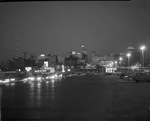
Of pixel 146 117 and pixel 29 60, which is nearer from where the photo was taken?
Answer: pixel 146 117

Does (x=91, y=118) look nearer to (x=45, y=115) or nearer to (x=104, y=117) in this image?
(x=104, y=117)

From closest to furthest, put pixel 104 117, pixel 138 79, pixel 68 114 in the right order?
pixel 104 117
pixel 68 114
pixel 138 79

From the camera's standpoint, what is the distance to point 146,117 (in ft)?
37.2

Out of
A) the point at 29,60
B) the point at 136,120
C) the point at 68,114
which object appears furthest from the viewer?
the point at 29,60

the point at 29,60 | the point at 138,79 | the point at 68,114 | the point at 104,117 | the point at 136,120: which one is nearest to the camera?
the point at 136,120

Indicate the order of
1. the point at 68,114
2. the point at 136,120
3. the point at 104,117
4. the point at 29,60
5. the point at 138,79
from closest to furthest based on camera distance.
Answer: the point at 136,120 → the point at 104,117 → the point at 68,114 → the point at 138,79 → the point at 29,60

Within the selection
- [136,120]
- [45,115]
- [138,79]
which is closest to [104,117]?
[136,120]

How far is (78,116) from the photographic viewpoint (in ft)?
39.0

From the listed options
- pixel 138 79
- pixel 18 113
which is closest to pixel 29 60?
pixel 138 79

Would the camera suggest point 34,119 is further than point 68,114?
No

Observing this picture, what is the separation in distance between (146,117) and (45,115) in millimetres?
4570

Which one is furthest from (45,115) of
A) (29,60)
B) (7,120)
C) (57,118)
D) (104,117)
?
(29,60)

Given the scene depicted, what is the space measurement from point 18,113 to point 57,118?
2359mm

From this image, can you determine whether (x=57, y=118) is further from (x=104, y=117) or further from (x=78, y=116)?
(x=104, y=117)
